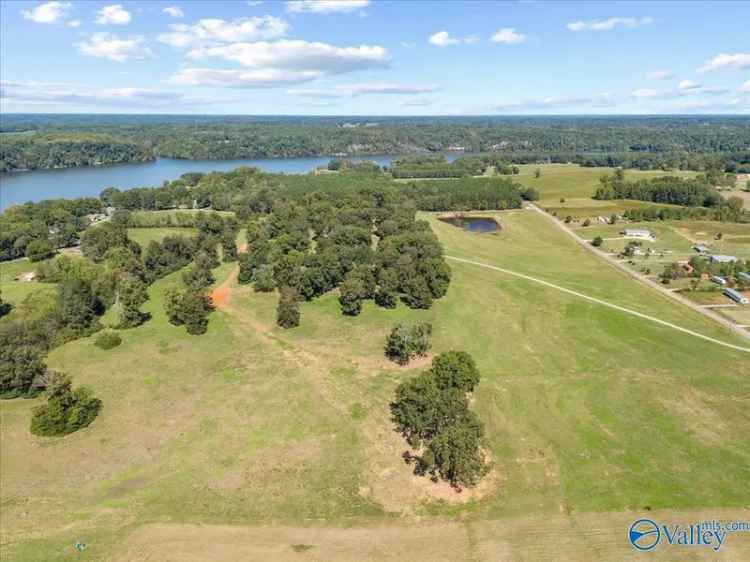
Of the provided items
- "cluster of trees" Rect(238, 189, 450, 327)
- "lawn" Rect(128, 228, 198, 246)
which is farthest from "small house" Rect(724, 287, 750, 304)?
"lawn" Rect(128, 228, 198, 246)

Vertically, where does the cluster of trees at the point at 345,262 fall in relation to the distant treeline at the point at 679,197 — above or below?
below

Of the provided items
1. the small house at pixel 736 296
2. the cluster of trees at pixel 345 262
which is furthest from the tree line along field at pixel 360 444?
the small house at pixel 736 296

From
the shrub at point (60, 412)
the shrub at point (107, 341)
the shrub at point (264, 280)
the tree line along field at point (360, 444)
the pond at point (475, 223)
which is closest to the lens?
the tree line along field at point (360, 444)

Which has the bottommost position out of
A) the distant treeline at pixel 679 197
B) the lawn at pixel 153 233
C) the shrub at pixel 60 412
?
the shrub at pixel 60 412

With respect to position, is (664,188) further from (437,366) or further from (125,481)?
(125,481)

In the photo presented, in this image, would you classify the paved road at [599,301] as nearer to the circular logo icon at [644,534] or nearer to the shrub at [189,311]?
the circular logo icon at [644,534]

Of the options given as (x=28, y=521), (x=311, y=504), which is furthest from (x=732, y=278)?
(x=28, y=521)

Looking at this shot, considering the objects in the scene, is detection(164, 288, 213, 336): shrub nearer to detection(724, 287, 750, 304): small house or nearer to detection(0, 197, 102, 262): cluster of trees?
detection(0, 197, 102, 262): cluster of trees

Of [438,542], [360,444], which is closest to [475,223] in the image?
[360,444]
